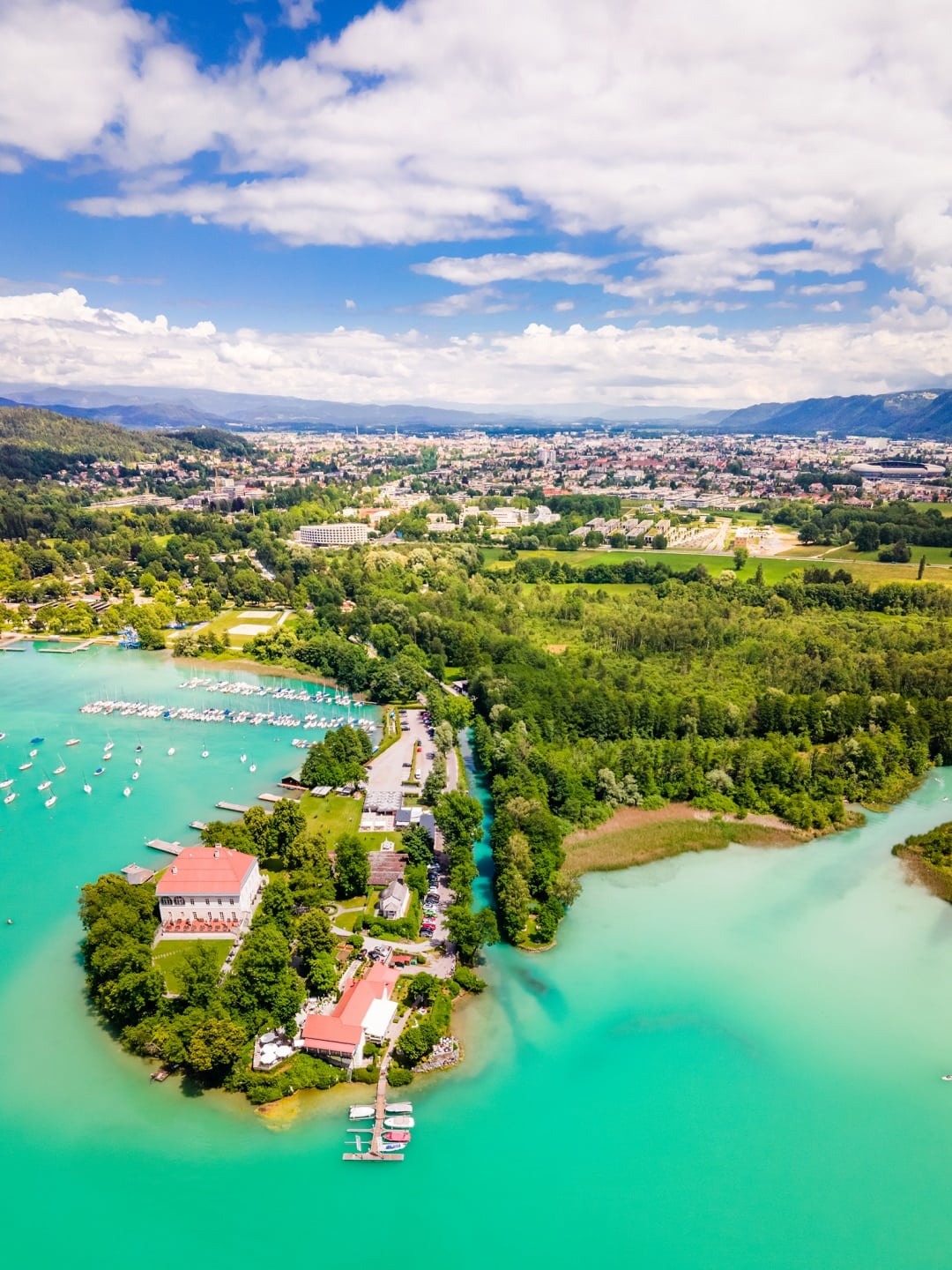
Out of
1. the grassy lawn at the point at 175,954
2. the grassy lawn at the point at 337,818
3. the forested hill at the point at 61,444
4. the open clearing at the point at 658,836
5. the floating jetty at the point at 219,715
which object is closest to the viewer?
the grassy lawn at the point at 175,954

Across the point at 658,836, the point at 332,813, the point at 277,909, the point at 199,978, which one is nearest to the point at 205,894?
the point at 277,909

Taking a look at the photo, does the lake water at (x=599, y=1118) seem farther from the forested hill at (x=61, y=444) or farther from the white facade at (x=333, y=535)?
the forested hill at (x=61, y=444)

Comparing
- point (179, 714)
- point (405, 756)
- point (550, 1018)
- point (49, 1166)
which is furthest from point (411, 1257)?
point (179, 714)

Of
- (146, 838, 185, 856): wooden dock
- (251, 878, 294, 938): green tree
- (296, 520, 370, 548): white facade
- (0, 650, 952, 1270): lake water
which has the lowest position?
(0, 650, 952, 1270): lake water

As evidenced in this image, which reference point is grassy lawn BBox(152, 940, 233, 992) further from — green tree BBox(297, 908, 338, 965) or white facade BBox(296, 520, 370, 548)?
white facade BBox(296, 520, 370, 548)

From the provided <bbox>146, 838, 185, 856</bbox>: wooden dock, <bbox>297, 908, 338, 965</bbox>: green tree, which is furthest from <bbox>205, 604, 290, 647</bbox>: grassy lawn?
<bbox>297, 908, 338, 965</bbox>: green tree

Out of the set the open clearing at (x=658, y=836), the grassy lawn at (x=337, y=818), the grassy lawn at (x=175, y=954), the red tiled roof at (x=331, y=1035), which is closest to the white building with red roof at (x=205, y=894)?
the grassy lawn at (x=175, y=954)
